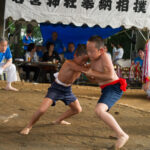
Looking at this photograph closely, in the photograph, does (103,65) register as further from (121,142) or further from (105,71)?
(121,142)

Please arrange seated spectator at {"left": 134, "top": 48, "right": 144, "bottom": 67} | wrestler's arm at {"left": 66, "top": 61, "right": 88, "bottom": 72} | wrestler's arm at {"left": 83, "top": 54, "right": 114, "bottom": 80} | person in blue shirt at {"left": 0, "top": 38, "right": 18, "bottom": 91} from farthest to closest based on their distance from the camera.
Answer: seated spectator at {"left": 134, "top": 48, "right": 144, "bottom": 67} < person in blue shirt at {"left": 0, "top": 38, "right": 18, "bottom": 91} < wrestler's arm at {"left": 66, "top": 61, "right": 88, "bottom": 72} < wrestler's arm at {"left": 83, "top": 54, "right": 114, "bottom": 80}

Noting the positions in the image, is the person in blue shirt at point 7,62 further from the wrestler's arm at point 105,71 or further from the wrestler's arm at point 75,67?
the wrestler's arm at point 105,71

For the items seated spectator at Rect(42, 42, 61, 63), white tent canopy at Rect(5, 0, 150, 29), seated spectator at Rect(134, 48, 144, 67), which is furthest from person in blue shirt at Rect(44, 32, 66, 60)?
seated spectator at Rect(134, 48, 144, 67)

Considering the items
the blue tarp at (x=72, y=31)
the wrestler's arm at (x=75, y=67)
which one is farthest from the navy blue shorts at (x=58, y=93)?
the blue tarp at (x=72, y=31)

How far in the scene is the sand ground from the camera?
2.76 m

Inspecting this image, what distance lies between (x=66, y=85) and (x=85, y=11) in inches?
150

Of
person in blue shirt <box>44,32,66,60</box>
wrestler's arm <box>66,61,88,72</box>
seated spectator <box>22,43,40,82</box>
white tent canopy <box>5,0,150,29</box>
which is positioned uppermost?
white tent canopy <box>5,0,150,29</box>

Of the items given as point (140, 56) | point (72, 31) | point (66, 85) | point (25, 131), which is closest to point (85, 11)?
point (140, 56)

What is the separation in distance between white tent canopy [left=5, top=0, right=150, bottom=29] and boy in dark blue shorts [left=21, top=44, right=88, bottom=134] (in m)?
3.55

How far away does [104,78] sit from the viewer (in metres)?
2.89

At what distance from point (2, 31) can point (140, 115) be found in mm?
4528

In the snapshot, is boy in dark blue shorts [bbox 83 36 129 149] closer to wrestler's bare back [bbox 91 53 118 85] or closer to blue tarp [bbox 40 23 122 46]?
wrestler's bare back [bbox 91 53 118 85]

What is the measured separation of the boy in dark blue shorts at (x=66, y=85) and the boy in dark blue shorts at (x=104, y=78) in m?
0.14

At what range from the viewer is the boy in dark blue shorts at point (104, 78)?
9.05ft
